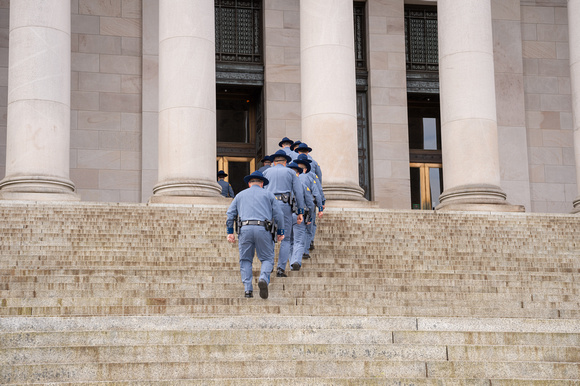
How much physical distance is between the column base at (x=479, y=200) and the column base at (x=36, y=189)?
1249 centimetres

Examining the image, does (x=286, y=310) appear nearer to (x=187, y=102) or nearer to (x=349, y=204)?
(x=349, y=204)

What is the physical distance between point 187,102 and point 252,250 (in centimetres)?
1322

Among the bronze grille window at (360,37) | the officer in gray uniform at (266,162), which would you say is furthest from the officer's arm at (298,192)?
the bronze grille window at (360,37)

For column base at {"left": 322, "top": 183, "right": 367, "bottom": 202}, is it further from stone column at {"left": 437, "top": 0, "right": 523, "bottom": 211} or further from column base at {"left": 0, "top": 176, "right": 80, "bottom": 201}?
column base at {"left": 0, "top": 176, "right": 80, "bottom": 201}

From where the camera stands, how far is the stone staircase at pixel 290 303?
13.8 meters

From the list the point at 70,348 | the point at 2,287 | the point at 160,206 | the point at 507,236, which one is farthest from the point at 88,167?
the point at 70,348

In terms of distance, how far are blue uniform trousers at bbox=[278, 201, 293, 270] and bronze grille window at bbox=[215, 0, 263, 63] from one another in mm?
22727

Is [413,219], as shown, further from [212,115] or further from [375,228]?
[212,115]

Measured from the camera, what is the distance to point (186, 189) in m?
30.0

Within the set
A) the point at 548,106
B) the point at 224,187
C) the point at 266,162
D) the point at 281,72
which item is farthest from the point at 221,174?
the point at 548,106

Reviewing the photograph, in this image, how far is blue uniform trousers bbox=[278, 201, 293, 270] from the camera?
20.1 m

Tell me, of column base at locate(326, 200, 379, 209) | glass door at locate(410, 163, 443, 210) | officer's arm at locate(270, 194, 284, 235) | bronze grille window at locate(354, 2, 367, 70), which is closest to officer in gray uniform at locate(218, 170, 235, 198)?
column base at locate(326, 200, 379, 209)

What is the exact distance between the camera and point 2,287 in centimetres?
1798

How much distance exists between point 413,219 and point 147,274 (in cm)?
1131
